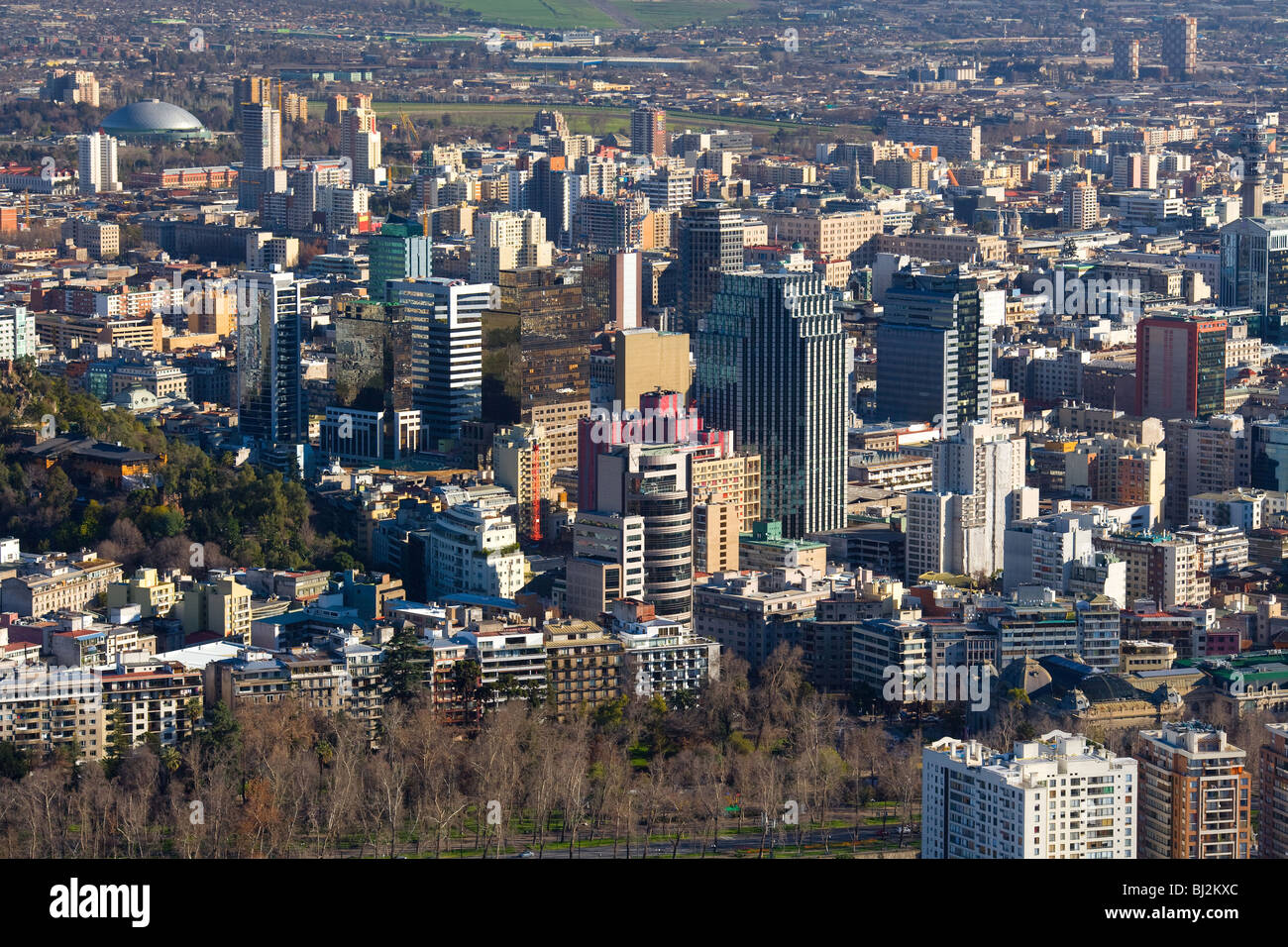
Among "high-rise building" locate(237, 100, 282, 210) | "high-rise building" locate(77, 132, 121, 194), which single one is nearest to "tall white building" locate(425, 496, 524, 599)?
"high-rise building" locate(237, 100, 282, 210)

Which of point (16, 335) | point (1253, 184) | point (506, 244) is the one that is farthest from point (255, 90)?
point (16, 335)

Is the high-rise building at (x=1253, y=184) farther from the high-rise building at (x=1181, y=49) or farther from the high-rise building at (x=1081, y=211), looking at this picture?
the high-rise building at (x=1181, y=49)

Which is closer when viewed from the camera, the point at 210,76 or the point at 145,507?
the point at 145,507

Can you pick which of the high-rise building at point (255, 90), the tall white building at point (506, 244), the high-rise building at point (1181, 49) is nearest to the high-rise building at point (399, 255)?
the tall white building at point (506, 244)

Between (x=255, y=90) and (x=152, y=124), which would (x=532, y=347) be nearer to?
(x=152, y=124)

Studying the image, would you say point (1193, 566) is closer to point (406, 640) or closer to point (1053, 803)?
point (406, 640)
